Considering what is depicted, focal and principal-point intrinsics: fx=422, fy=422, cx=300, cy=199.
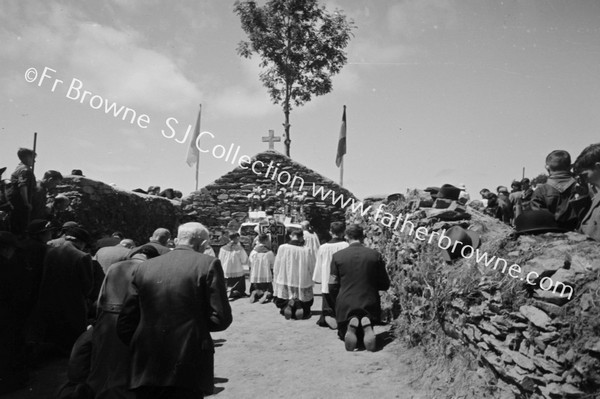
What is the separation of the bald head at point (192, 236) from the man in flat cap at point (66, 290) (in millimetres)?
2707

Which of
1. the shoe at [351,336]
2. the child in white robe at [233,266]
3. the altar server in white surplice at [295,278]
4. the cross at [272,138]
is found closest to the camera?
the shoe at [351,336]

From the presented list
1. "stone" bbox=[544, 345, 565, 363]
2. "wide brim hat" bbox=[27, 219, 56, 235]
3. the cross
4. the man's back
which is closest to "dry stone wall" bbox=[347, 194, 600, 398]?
"stone" bbox=[544, 345, 565, 363]

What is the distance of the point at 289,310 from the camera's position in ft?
26.8

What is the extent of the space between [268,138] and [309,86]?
20.0 feet

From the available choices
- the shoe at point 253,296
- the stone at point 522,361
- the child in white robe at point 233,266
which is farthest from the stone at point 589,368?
the child in white robe at point 233,266

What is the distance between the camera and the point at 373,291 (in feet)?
19.9

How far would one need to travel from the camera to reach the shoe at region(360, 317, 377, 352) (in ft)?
19.0

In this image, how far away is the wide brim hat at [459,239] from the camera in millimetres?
4926

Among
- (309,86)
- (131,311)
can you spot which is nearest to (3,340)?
(131,311)

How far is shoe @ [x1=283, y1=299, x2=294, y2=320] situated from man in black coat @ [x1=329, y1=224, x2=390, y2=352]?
6.57ft

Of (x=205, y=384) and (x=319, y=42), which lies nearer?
(x=205, y=384)

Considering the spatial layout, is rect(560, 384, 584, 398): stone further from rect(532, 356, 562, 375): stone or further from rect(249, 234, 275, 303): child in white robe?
rect(249, 234, 275, 303): child in white robe

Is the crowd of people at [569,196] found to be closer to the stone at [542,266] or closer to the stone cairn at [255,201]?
the stone at [542,266]

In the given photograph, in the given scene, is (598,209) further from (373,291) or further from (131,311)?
(131,311)
